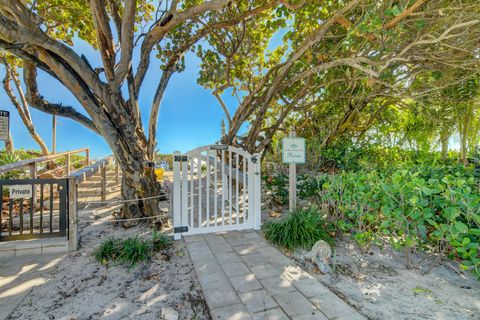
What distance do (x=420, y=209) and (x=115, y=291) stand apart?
10.8 ft

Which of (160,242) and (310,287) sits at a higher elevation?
(160,242)

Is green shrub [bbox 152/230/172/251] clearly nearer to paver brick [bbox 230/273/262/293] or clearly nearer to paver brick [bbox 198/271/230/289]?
paver brick [bbox 198/271/230/289]

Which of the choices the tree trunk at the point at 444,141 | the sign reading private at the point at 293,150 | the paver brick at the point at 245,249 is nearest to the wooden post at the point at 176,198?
the paver brick at the point at 245,249

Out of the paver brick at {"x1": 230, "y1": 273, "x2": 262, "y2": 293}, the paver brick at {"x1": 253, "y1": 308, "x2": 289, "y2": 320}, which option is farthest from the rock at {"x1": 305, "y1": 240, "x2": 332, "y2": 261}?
the paver brick at {"x1": 253, "y1": 308, "x2": 289, "y2": 320}

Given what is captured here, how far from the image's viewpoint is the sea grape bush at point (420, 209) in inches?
78.1

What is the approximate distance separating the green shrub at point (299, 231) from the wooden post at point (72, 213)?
282 centimetres

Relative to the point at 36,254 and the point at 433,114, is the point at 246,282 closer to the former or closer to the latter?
the point at 36,254

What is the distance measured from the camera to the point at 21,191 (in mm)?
2906

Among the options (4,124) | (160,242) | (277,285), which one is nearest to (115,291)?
(160,242)

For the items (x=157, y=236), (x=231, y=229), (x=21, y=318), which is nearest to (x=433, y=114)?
(x=231, y=229)

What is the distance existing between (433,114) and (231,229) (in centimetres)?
654

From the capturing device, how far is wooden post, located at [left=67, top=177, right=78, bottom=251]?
120 inches

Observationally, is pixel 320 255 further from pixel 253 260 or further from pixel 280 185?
pixel 280 185

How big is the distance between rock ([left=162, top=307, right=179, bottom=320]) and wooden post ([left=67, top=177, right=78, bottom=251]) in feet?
6.72
